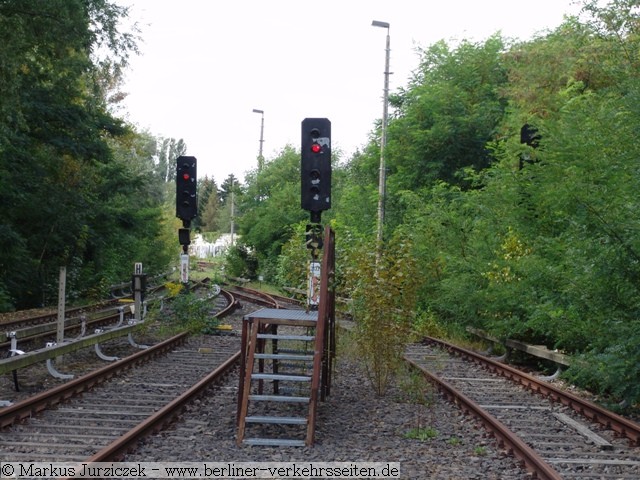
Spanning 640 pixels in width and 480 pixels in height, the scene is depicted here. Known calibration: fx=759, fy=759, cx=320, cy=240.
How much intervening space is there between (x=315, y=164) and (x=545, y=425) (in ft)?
18.3

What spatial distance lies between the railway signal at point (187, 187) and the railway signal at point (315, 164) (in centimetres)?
596

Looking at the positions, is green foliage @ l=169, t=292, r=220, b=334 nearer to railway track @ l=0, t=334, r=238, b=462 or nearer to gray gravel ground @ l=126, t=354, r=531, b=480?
railway track @ l=0, t=334, r=238, b=462

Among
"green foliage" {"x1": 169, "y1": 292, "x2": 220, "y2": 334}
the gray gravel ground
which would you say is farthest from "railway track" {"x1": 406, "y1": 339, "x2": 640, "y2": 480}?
"green foliage" {"x1": 169, "y1": 292, "x2": 220, "y2": 334}

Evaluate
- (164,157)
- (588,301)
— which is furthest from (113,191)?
(164,157)

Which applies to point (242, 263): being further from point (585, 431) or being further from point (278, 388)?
point (585, 431)

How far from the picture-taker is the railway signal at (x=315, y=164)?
1218 cm

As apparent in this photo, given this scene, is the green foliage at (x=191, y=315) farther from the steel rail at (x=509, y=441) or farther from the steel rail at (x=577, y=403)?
Answer: the steel rail at (x=509, y=441)

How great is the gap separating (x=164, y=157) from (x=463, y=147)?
405ft

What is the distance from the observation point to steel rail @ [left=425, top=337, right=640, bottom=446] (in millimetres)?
8148

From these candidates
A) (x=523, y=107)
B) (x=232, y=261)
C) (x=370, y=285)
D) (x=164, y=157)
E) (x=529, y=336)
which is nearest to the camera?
(x=370, y=285)

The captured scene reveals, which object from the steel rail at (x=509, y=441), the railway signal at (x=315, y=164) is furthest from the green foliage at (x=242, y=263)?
the steel rail at (x=509, y=441)

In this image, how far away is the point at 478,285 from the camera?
16.2 metres

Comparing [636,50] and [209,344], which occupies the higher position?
[636,50]

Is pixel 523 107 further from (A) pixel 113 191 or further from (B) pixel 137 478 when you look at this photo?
(B) pixel 137 478
